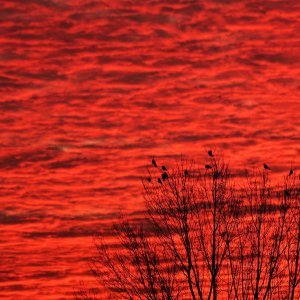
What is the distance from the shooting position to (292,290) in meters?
19.8

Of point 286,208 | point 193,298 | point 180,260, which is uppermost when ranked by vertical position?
point 286,208

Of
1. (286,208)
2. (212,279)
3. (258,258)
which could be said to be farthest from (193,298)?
(286,208)

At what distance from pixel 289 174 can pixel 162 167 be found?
3.70 m

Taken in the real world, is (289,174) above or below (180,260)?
above

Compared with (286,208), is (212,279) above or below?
below

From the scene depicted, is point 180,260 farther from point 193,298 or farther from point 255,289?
point 255,289

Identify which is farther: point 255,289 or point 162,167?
point 255,289

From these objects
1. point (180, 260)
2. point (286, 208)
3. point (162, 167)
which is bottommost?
point (180, 260)

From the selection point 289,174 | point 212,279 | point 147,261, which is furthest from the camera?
point 147,261

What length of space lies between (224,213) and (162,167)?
3.07 m

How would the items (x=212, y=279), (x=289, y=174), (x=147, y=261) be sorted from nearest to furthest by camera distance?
1. (x=289, y=174)
2. (x=212, y=279)
3. (x=147, y=261)

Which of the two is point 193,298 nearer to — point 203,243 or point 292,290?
point 203,243

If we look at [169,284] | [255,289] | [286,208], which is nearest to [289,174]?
[286,208]

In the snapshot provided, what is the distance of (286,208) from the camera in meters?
20.1
